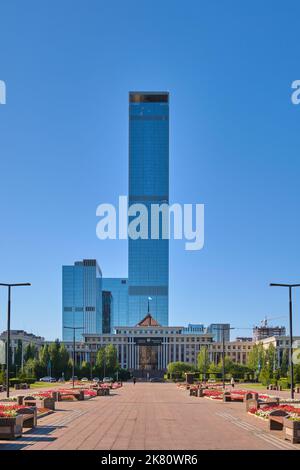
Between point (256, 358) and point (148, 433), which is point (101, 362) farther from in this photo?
point (148, 433)

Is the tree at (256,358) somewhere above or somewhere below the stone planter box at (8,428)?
below

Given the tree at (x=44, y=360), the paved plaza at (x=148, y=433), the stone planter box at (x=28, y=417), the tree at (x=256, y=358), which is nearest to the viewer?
the paved plaza at (x=148, y=433)

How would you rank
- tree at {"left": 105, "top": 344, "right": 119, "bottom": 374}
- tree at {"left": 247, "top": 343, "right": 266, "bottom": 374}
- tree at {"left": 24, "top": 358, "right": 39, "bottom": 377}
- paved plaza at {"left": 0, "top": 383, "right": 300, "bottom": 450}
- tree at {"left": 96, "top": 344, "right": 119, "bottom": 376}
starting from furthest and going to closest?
tree at {"left": 105, "top": 344, "right": 119, "bottom": 374} < tree at {"left": 247, "top": 343, "right": 266, "bottom": 374} < tree at {"left": 96, "top": 344, "right": 119, "bottom": 376} < tree at {"left": 24, "top": 358, "right": 39, "bottom": 377} < paved plaza at {"left": 0, "top": 383, "right": 300, "bottom": 450}

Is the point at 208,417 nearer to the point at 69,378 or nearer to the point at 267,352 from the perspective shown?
the point at 69,378

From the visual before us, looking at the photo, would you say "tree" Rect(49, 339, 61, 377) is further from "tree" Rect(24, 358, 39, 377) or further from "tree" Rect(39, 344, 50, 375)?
"tree" Rect(24, 358, 39, 377)

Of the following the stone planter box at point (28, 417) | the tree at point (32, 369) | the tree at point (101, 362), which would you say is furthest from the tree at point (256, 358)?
the stone planter box at point (28, 417)

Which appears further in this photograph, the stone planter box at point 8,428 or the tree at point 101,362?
the tree at point 101,362

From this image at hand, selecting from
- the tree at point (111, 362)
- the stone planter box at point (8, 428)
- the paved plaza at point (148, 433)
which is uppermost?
the stone planter box at point (8, 428)

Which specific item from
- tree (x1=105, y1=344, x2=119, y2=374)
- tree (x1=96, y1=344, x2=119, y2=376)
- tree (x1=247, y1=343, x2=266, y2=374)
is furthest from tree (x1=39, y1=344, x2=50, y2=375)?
tree (x1=247, y1=343, x2=266, y2=374)

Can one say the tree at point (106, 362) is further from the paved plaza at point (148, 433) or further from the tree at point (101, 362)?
the paved plaza at point (148, 433)

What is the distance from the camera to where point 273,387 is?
10275 cm

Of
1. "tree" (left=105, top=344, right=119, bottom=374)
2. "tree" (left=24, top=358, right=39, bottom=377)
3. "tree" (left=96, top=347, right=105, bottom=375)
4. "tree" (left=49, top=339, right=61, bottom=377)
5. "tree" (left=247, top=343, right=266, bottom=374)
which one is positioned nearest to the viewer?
"tree" (left=24, top=358, right=39, bottom=377)

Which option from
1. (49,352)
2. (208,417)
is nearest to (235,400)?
(208,417)
